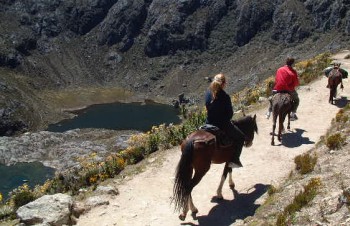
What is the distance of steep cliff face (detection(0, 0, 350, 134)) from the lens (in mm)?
141500

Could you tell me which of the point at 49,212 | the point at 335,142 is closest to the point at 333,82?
the point at 335,142

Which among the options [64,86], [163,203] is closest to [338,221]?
[163,203]

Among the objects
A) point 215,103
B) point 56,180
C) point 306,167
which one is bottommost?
point 56,180

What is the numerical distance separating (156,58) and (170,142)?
482 feet

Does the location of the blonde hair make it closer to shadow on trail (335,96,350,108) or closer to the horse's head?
the horse's head

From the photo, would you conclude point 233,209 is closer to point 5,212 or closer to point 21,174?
point 5,212

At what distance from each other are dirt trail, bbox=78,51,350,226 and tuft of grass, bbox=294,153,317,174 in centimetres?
78

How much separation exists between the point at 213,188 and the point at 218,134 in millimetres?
3160

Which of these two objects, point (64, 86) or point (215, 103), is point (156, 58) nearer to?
point (64, 86)

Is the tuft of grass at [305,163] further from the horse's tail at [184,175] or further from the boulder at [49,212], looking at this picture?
the boulder at [49,212]

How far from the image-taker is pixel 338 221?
1047 cm

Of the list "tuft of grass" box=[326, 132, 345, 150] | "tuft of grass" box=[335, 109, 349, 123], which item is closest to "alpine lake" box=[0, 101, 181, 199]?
"tuft of grass" box=[335, 109, 349, 123]

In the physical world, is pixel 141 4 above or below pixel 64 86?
above

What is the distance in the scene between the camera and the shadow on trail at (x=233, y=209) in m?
14.4
